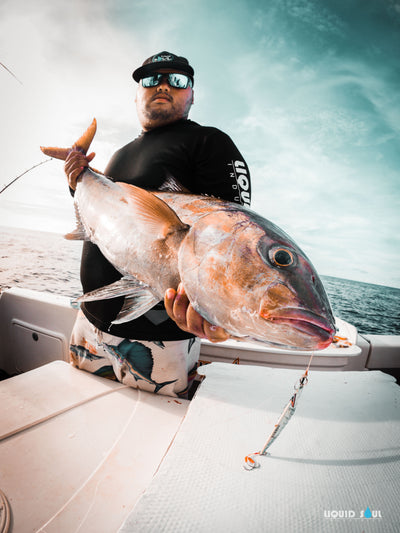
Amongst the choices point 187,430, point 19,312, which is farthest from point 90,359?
point 19,312

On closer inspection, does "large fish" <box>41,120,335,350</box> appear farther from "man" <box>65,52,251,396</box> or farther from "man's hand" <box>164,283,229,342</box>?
"man" <box>65,52,251,396</box>

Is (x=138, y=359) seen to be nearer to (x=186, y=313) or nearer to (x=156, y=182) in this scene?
(x=186, y=313)

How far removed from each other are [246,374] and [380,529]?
1255 mm

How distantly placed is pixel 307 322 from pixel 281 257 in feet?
0.83

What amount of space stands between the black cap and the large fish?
1306 millimetres

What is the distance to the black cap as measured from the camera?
210 cm

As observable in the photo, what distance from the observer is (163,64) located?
6.90ft

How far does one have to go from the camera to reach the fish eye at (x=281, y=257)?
3.20 feet

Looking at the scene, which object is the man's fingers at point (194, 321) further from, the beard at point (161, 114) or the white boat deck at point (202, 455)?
the beard at point (161, 114)

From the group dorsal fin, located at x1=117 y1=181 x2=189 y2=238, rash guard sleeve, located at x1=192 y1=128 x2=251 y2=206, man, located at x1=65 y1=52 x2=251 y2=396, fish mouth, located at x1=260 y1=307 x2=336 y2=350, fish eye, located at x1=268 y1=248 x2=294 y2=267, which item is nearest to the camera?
fish mouth, located at x1=260 y1=307 x2=336 y2=350

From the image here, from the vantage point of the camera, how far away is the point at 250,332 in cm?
93

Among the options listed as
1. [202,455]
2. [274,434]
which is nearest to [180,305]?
[202,455]

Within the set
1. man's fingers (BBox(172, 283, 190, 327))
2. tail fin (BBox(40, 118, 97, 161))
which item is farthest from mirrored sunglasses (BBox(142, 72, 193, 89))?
man's fingers (BBox(172, 283, 190, 327))

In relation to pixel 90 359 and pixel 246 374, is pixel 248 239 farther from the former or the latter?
pixel 90 359
